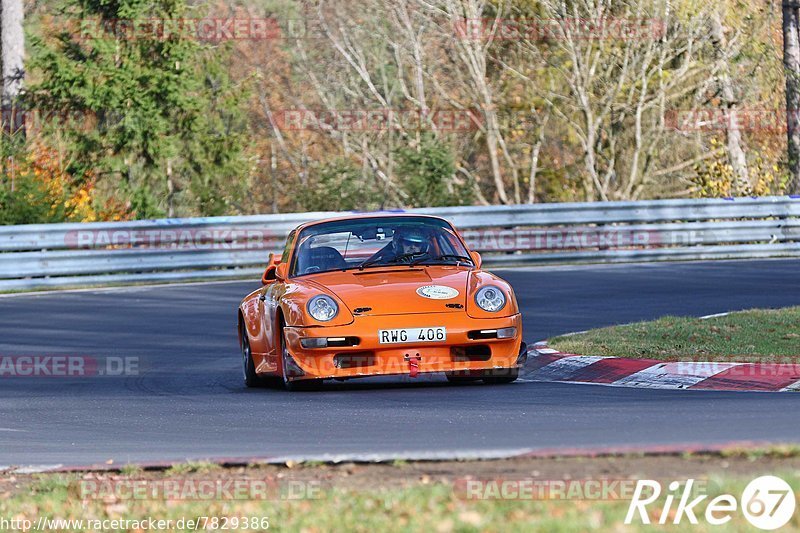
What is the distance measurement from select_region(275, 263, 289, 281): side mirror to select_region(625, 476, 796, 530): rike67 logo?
20.9 feet

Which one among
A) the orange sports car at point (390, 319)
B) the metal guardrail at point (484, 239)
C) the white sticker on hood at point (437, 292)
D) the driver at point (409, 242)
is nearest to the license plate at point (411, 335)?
the orange sports car at point (390, 319)

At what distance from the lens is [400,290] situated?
10.6 metres

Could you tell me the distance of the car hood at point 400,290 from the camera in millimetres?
10445

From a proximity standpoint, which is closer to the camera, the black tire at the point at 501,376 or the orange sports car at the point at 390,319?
the orange sports car at the point at 390,319

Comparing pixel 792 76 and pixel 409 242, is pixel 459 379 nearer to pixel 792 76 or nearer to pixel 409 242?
pixel 409 242

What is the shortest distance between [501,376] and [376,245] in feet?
4.91

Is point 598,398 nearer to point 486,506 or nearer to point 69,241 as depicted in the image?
point 486,506

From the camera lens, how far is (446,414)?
8812mm

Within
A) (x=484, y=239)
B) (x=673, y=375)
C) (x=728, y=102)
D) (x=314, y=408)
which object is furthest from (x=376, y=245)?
(x=728, y=102)

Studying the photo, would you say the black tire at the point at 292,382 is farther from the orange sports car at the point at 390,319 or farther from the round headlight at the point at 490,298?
the round headlight at the point at 490,298

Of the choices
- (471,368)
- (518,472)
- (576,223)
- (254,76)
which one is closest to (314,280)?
(471,368)

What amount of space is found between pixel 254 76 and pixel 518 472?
25116mm

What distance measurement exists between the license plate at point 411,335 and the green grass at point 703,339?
1.72 metres

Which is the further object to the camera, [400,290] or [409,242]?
[409,242]
